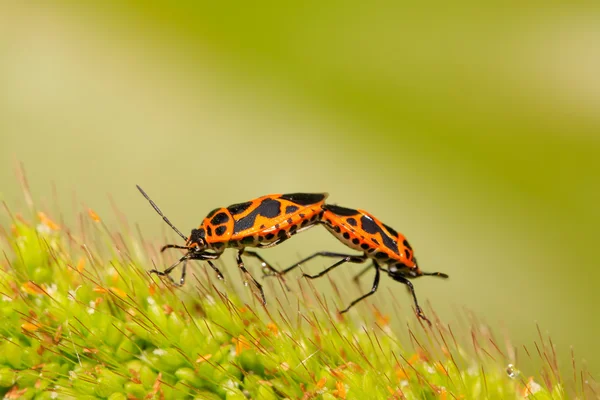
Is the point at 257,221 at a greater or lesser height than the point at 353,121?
lesser

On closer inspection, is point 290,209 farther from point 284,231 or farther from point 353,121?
point 353,121

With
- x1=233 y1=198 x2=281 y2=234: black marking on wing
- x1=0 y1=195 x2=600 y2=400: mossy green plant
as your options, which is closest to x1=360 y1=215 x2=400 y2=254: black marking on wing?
x1=233 y1=198 x2=281 y2=234: black marking on wing

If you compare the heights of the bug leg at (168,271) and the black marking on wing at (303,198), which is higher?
the black marking on wing at (303,198)

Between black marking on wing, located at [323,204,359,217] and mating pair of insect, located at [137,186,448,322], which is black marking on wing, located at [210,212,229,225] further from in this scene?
black marking on wing, located at [323,204,359,217]

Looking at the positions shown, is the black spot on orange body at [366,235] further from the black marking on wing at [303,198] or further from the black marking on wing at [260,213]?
the black marking on wing at [260,213]

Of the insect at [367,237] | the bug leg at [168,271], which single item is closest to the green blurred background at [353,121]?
the insect at [367,237]

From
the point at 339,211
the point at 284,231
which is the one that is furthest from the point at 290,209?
the point at 339,211
